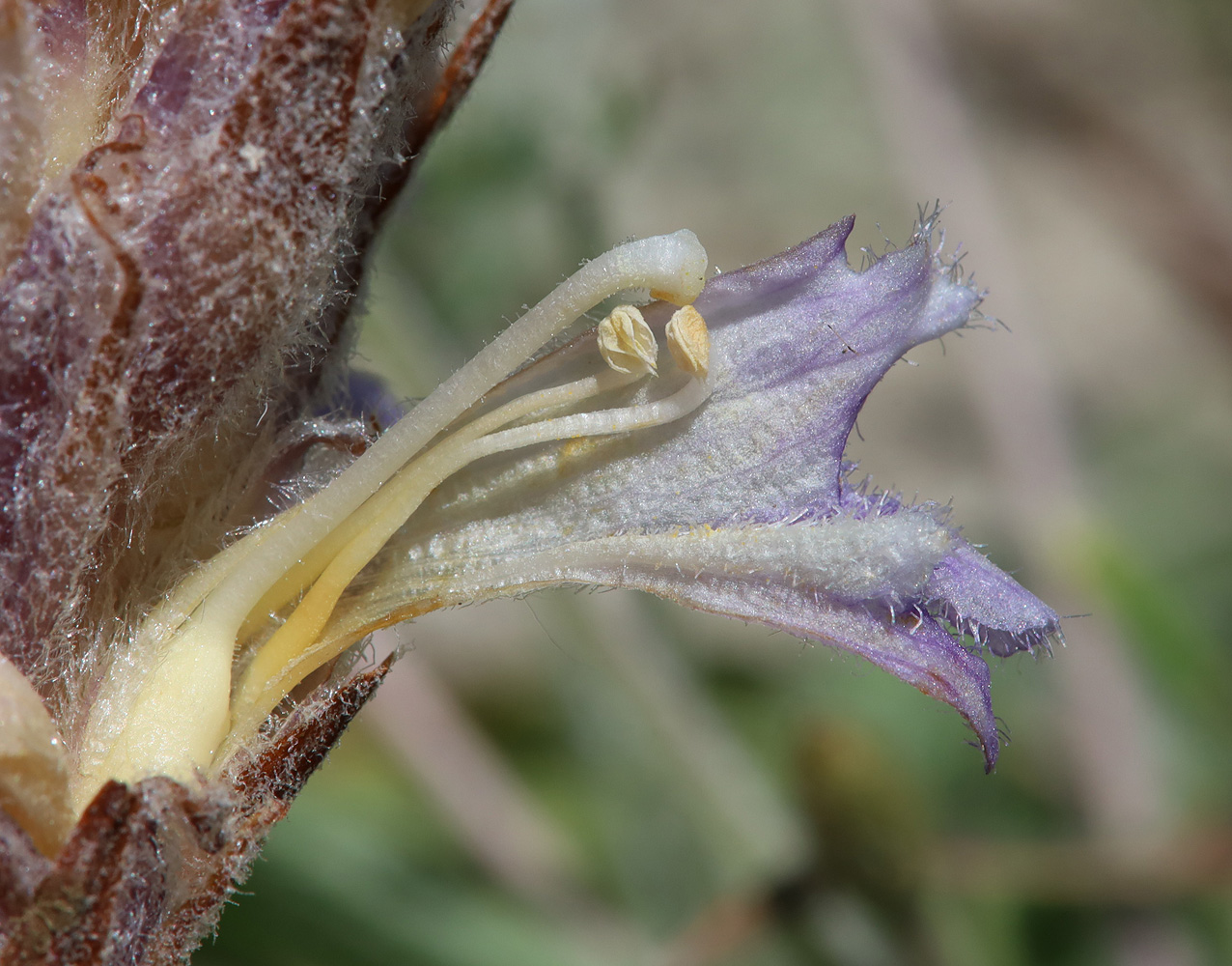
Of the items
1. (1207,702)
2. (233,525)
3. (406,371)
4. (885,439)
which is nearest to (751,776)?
(1207,702)

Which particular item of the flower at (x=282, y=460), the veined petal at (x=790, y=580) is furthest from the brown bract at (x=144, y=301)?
the veined petal at (x=790, y=580)

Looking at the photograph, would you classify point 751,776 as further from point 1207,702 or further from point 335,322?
point 335,322

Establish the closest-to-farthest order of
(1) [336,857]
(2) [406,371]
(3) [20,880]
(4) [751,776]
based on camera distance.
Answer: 1. (3) [20,880]
2. (1) [336,857]
3. (2) [406,371]
4. (4) [751,776]

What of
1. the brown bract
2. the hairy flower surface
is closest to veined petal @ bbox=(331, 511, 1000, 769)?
the hairy flower surface

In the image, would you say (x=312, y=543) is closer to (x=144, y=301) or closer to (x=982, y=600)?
→ (x=144, y=301)

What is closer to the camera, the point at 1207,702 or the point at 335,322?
the point at 335,322
